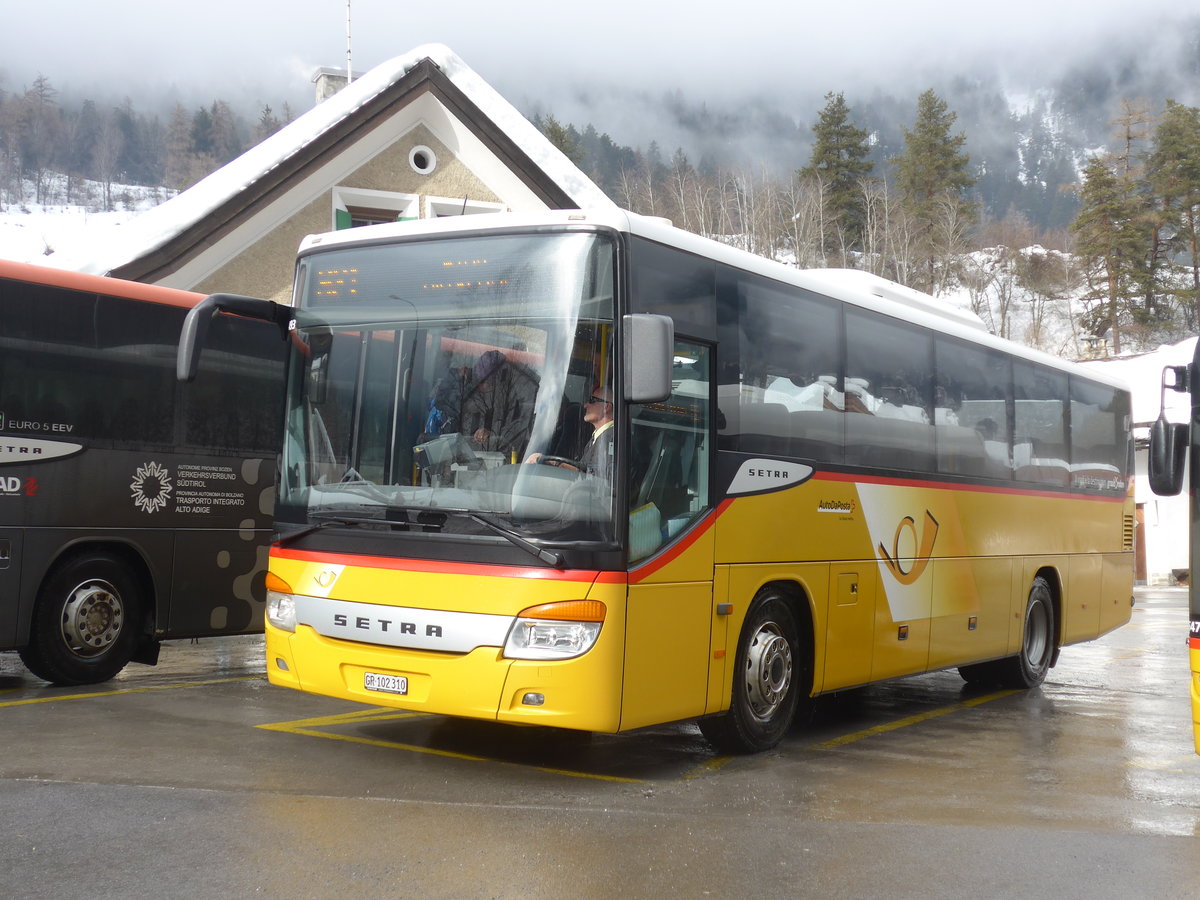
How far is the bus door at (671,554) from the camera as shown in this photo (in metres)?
6.92

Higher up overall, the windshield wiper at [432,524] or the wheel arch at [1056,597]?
the windshield wiper at [432,524]

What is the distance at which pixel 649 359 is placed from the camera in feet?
21.9

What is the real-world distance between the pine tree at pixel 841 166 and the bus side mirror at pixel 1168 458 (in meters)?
67.9

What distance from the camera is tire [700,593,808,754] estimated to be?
7.92 m

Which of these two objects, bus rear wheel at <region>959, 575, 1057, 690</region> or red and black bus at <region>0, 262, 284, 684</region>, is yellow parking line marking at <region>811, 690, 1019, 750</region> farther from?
red and black bus at <region>0, 262, 284, 684</region>

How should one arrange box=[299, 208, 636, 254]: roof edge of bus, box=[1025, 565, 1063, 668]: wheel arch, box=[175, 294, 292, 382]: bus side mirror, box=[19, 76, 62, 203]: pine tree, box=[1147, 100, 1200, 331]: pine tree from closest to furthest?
box=[299, 208, 636, 254]: roof edge of bus → box=[175, 294, 292, 382]: bus side mirror → box=[1025, 565, 1063, 668]: wheel arch → box=[1147, 100, 1200, 331]: pine tree → box=[19, 76, 62, 203]: pine tree

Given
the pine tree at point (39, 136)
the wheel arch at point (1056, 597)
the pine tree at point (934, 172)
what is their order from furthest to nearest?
the pine tree at point (39, 136), the pine tree at point (934, 172), the wheel arch at point (1056, 597)

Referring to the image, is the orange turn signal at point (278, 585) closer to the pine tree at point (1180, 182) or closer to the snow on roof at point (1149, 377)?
the snow on roof at point (1149, 377)

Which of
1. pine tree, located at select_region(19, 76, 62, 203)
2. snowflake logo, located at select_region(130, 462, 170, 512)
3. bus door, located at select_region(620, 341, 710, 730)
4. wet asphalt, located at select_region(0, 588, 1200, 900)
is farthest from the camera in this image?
pine tree, located at select_region(19, 76, 62, 203)

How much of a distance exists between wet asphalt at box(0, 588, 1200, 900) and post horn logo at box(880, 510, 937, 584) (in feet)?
3.77

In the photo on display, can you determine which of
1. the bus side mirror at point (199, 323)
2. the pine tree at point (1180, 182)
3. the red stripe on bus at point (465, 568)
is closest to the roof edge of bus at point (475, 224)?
the bus side mirror at point (199, 323)

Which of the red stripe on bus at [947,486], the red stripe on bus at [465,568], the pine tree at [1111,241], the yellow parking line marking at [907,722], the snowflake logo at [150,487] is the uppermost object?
the pine tree at [1111,241]

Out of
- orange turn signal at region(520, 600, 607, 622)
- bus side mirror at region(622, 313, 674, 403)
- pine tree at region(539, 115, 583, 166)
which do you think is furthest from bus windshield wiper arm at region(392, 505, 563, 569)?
pine tree at region(539, 115, 583, 166)

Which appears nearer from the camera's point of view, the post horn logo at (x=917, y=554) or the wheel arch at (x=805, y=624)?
the wheel arch at (x=805, y=624)
